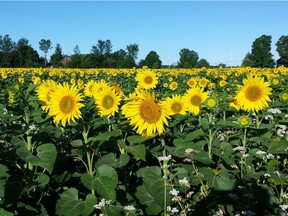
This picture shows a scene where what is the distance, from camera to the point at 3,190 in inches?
106

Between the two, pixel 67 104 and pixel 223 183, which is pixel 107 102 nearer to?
pixel 67 104

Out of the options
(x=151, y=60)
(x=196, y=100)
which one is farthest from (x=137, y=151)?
(x=151, y=60)

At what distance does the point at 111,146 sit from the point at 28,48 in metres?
68.4

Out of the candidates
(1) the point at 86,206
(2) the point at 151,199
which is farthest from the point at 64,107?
(2) the point at 151,199

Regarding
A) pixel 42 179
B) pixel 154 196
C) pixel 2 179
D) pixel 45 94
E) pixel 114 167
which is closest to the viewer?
pixel 2 179

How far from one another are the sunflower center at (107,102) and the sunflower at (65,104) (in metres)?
0.25

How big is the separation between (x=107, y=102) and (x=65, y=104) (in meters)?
0.39

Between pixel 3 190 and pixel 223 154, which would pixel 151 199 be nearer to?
pixel 223 154

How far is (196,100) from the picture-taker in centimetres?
483

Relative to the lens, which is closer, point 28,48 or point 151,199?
point 151,199

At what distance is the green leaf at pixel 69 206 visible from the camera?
9.62 ft

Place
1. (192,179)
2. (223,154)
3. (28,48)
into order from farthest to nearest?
(28,48)
(223,154)
(192,179)

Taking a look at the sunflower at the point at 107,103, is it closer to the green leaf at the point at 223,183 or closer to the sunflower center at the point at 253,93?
the green leaf at the point at 223,183

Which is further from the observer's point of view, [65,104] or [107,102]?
[107,102]
